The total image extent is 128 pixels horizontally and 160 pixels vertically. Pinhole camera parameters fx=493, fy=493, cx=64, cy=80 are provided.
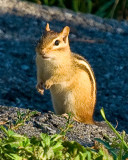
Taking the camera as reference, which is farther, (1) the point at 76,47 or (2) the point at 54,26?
(2) the point at 54,26

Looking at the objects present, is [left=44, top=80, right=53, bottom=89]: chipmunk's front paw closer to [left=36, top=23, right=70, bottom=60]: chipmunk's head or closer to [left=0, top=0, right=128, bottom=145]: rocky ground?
[left=36, top=23, right=70, bottom=60]: chipmunk's head

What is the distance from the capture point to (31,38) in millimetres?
8180

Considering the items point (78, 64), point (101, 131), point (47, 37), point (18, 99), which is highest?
point (47, 37)

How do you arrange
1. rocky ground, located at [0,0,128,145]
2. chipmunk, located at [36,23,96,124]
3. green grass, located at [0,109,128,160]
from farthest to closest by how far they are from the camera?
rocky ground, located at [0,0,128,145] → chipmunk, located at [36,23,96,124] → green grass, located at [0,109,128,160]

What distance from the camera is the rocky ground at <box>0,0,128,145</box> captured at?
6.65 metres

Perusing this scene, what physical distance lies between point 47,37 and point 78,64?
50 cm

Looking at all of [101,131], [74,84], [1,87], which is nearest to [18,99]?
[1,87]

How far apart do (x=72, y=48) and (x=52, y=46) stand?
3.30 meters

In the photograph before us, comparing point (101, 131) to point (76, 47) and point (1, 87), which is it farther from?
point (76, 47)

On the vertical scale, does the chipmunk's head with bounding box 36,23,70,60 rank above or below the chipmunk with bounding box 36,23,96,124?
above

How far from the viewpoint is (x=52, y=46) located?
479 cm

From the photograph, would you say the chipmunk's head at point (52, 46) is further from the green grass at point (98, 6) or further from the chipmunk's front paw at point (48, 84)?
the green grass at point (98, 6)

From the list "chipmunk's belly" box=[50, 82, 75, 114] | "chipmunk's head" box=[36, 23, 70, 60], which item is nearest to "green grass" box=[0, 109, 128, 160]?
"chipmunk's head" box=[36, 23, 70, 60]

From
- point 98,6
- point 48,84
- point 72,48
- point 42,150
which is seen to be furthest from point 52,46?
point 98,6
